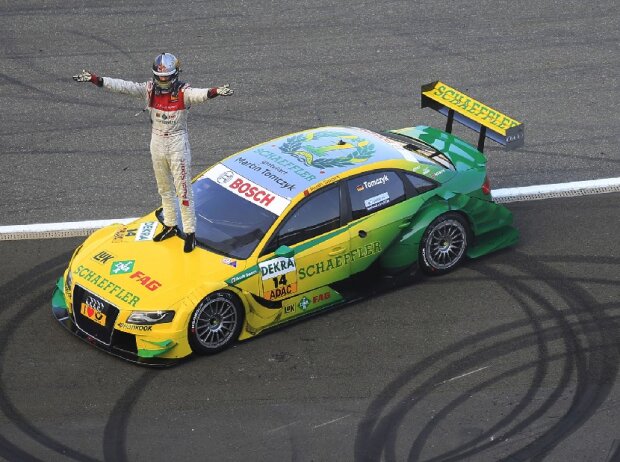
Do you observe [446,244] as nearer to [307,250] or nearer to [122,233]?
[307,250]

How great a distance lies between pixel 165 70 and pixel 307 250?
2.05 meters

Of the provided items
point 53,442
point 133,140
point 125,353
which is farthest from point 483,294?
point 133,140

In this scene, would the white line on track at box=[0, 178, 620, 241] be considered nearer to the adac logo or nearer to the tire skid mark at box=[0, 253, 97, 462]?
the tire skid mark at box=[0, 253, 97, 462]

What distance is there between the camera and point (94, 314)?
10.2 metres

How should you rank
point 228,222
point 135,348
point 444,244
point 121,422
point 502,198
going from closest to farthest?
point 121,422
point 135,348
point 228,222
point 444,244
point 502,198

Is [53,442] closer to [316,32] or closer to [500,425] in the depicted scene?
[500,425]

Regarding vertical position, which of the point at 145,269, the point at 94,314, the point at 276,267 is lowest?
the point at 94,314

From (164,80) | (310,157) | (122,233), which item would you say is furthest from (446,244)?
(164,80)

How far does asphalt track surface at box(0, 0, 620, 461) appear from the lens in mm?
9398

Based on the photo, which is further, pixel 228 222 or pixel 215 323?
pixel 228 222

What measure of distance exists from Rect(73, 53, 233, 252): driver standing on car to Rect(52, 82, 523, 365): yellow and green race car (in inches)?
9.3

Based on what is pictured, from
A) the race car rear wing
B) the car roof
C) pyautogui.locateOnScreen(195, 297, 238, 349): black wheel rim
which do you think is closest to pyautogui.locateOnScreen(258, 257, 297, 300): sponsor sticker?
pyautogui.locateOnScreen(195, 297, 238, 349): black wheel rim

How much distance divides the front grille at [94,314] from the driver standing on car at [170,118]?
2.99ft

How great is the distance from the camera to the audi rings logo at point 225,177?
11.1 meters
